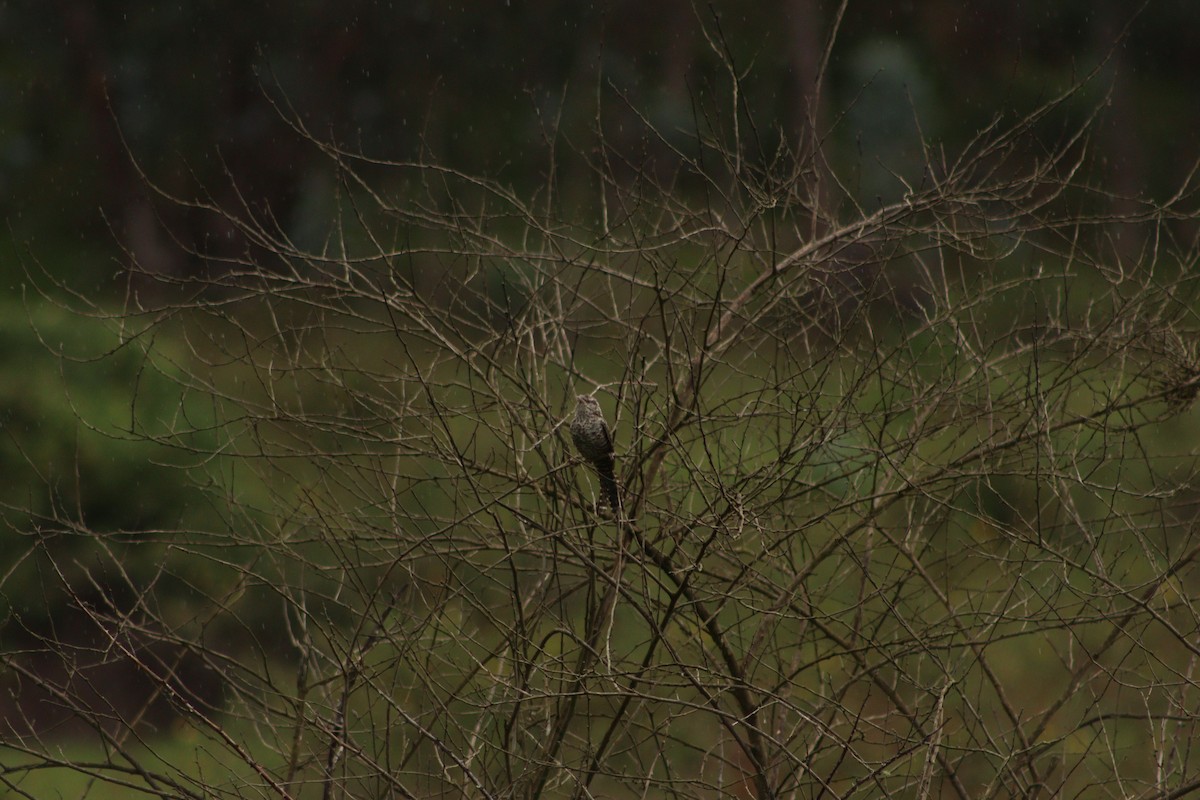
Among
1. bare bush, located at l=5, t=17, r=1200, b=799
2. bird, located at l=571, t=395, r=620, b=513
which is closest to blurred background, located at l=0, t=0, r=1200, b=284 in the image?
bare bush, located at l=5, t=17, r=1200, b=799

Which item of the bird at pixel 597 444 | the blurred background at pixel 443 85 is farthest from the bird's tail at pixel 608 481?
the blurred background at pixel 443 85

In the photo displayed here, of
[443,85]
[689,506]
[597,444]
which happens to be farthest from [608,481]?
[443,85]

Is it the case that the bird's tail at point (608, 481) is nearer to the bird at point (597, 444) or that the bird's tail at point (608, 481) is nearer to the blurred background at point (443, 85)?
the bird at point (597, 444)

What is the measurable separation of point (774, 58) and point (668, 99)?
47.1 inches

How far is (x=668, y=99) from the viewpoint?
11.0m

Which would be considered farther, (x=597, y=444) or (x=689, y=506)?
(x=689, y=506)

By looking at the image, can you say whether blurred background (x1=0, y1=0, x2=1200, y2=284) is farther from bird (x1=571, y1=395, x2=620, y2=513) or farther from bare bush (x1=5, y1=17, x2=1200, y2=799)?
bird (x1=571, y1=395, x2=620, y2=513)

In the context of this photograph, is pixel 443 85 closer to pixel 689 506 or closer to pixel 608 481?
pixel 689 506

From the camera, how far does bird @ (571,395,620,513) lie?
9.99 feet

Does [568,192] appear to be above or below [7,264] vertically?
above

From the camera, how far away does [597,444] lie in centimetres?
306

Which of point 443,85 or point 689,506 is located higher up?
point 443,85

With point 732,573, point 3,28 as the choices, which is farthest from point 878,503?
point 3,28

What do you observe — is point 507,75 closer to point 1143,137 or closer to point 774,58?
point 774,58
